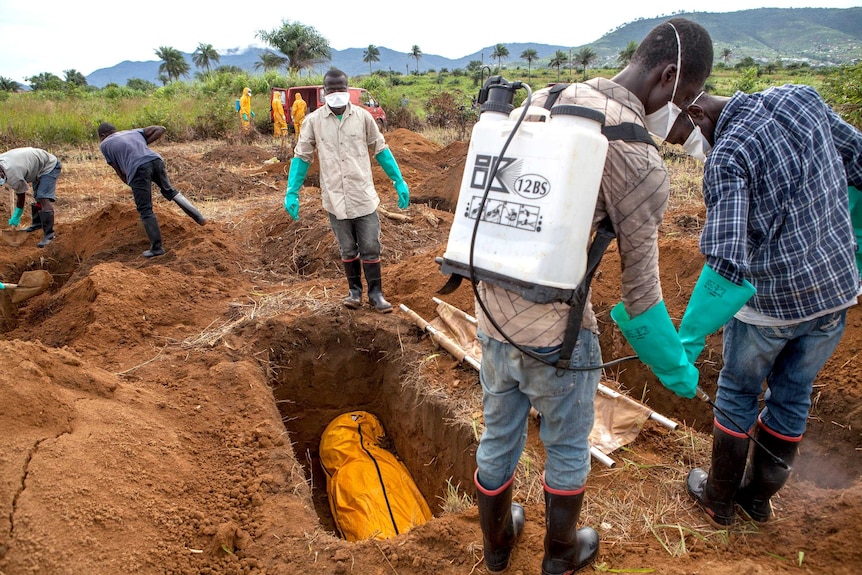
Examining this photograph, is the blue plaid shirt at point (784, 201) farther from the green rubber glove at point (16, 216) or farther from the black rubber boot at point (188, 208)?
the green rubber glove at point (16, 216)

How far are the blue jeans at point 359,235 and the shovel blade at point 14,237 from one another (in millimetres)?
5628

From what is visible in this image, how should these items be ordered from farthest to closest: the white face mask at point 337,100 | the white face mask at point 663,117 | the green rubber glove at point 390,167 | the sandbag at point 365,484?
the green rubber glove at point 390,167
the white face mask at point 337,100
the sandbag at point 365,484
the white face mask at point 663,117

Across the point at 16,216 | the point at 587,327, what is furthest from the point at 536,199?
the point at 16,216

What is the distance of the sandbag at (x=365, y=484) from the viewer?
3.40 meters

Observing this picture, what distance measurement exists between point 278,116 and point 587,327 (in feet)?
56.2

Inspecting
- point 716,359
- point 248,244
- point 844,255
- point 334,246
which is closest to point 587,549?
→ point 844,255

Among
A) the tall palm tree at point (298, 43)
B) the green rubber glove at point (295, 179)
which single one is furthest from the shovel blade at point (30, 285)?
the tall palm tree at point (298, 43)

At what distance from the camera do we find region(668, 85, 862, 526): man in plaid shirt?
5.78 feet

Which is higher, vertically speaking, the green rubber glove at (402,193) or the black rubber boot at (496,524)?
the green rubber glove at (402,193)

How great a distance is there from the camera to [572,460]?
1.84 meters

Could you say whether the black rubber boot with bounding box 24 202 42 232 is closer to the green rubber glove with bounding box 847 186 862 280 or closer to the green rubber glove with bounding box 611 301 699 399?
the green rubber glove with bounding box 611 301 699 399

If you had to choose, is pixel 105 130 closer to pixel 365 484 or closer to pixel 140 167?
pixel 140 167

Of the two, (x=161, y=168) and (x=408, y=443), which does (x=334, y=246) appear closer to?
(x=161, y=168)

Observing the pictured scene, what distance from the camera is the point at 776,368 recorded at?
85.0 inches
